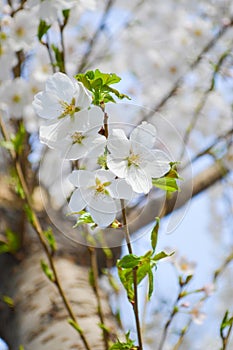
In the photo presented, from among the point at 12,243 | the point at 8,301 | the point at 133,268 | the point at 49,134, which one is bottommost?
→ the point at 133,268

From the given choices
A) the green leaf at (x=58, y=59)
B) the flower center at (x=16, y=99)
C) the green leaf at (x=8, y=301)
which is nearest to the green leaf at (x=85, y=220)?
the green leaf at (x=58, y=59)

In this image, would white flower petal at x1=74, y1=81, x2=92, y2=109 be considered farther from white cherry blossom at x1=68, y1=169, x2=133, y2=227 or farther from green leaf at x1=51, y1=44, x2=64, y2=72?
green leaf at x1=51, y1=44, x2=64, y2=72

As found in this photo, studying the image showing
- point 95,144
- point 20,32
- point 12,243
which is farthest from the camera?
point 12,243

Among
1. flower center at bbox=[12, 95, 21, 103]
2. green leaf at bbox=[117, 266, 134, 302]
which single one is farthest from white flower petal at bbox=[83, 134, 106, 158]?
flower center at bbox=[12, 95, 21, 103]

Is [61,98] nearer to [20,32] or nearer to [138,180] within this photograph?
[138,180]

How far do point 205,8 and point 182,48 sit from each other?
0.18 m

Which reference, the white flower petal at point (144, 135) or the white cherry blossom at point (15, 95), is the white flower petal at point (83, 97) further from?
the white cherry blossom at point (15, 95)

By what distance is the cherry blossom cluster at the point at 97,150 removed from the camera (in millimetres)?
513

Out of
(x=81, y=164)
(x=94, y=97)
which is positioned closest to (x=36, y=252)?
(x=81, y=164)

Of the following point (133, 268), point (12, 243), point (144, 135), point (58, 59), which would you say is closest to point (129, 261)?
point (133, 268)

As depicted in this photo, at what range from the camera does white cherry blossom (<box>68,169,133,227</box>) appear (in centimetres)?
52

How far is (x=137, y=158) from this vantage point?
20.9 inches

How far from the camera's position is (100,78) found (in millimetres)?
523

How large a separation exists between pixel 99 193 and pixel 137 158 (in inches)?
1.8
